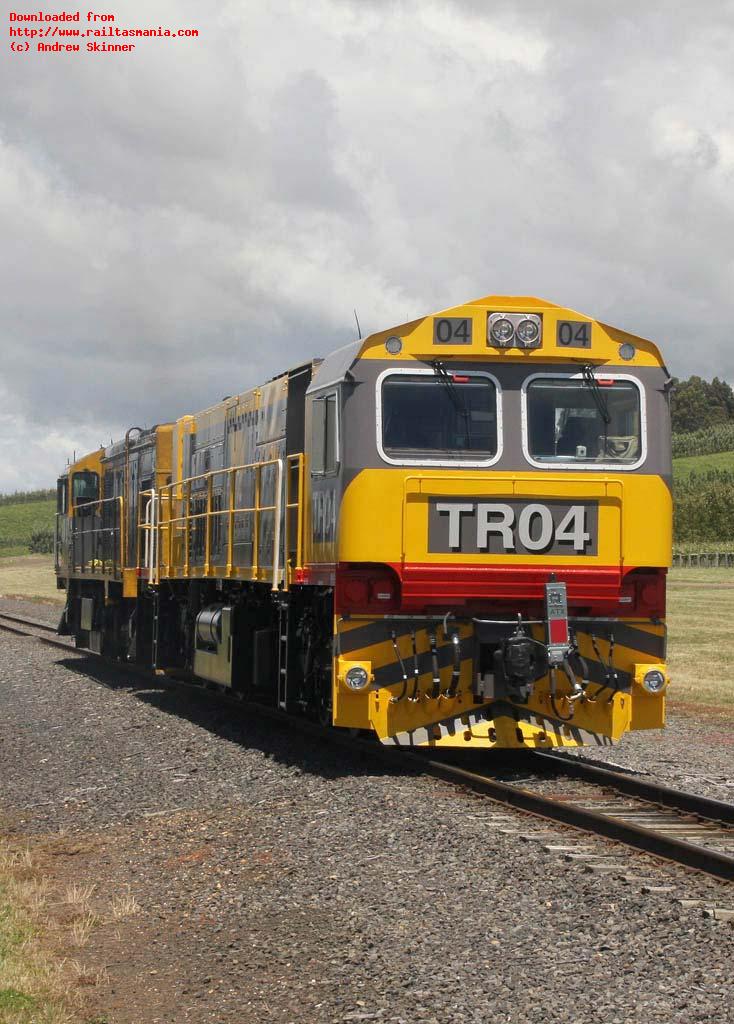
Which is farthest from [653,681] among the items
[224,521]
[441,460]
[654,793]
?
[224,521]

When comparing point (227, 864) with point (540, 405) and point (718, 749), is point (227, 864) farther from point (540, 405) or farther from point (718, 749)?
point (718, 749)

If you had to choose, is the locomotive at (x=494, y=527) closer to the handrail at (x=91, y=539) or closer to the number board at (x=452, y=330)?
the number board at (x=452, y=330)

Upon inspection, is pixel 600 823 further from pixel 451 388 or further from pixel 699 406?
pixel 699 406

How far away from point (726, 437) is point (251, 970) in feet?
369

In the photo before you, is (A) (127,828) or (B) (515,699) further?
(B) (515,699)

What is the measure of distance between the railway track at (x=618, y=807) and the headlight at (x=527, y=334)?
347cm

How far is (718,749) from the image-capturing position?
1321 cm

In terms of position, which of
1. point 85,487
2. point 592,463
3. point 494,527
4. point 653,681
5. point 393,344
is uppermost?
point 393,344

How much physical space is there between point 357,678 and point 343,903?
342 centimetres

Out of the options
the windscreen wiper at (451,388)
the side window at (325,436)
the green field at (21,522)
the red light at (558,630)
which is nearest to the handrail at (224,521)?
the side window at (325,436)

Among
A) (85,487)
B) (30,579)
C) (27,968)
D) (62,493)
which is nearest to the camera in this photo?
(27,968)

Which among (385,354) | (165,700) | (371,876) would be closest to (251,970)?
(371,876)

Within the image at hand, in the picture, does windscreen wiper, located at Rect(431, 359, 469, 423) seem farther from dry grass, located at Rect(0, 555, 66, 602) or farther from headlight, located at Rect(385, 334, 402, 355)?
dry grass, located at Rect(0, 555, 66, 602)

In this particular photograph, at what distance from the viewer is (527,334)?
10.7 metres
